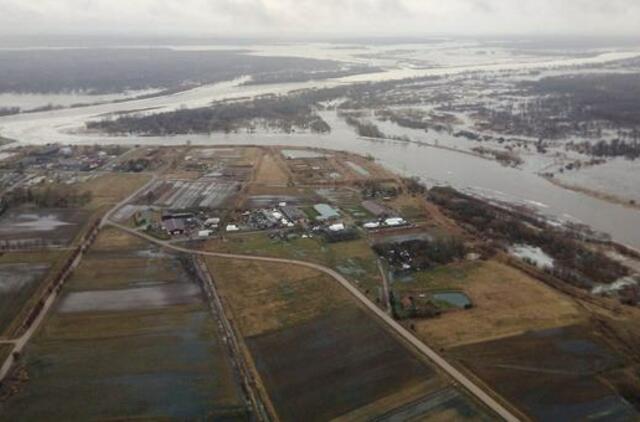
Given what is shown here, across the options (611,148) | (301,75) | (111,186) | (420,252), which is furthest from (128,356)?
(301,75)

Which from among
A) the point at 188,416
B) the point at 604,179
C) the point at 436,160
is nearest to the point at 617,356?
the point at 188,416

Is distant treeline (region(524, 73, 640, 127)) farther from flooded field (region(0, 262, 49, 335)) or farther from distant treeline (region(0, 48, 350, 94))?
flooded field (region(0, 262, 49, 335))

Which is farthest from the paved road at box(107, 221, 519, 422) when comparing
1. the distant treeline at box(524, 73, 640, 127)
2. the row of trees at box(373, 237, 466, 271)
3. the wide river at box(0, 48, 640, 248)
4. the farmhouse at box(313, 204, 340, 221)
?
the distant treeline at box(524, 73, 640, 127)

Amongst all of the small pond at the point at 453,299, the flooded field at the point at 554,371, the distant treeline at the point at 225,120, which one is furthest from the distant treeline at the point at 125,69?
the flooded field at the point at 554,371

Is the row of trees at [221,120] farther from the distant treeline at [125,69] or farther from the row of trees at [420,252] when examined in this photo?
the row of trees at [420,252]

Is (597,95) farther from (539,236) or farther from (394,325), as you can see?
(394,325)
